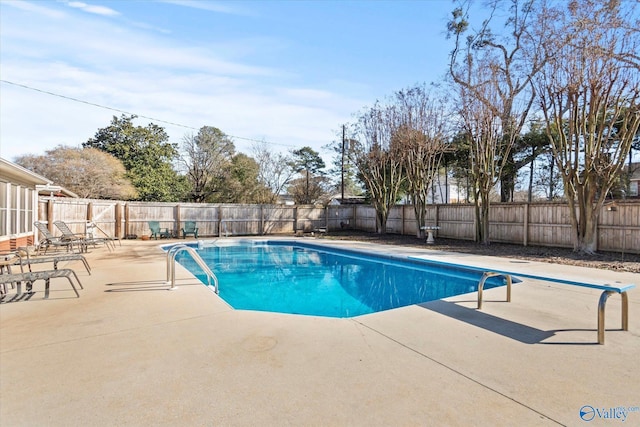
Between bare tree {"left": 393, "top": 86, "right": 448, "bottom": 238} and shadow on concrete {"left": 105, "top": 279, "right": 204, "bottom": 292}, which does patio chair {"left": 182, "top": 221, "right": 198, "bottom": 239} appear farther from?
bare tree {"left": 393, "top": 86, "right": 448, "bottom": 238}

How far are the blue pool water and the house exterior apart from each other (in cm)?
416

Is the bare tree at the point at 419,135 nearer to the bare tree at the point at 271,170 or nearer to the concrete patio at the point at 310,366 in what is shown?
the bare tree at the point at 271,170

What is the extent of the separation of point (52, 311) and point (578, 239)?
1213cm

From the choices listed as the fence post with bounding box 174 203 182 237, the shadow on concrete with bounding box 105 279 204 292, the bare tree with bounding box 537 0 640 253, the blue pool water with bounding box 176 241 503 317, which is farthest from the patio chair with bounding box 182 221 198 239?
the bare tree with bounding box 537 0 640 253

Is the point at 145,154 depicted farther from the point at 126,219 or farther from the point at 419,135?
the point at 419,135

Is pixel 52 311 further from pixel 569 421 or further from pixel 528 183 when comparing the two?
pixel 528 183

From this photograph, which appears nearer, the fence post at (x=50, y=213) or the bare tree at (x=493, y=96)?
the fence post at (x=50, y=213)

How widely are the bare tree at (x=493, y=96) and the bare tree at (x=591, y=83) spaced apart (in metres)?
1.13

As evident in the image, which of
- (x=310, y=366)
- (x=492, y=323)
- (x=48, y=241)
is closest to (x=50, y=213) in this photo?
(x=48, y=241)

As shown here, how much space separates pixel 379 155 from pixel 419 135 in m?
2.55

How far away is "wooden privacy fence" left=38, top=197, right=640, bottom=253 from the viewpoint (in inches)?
376

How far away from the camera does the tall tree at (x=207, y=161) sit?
22.1m

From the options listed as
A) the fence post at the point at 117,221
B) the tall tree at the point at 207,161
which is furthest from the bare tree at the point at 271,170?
the fence post at the point at 117,221

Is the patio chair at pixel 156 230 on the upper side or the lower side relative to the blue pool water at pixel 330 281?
upper
